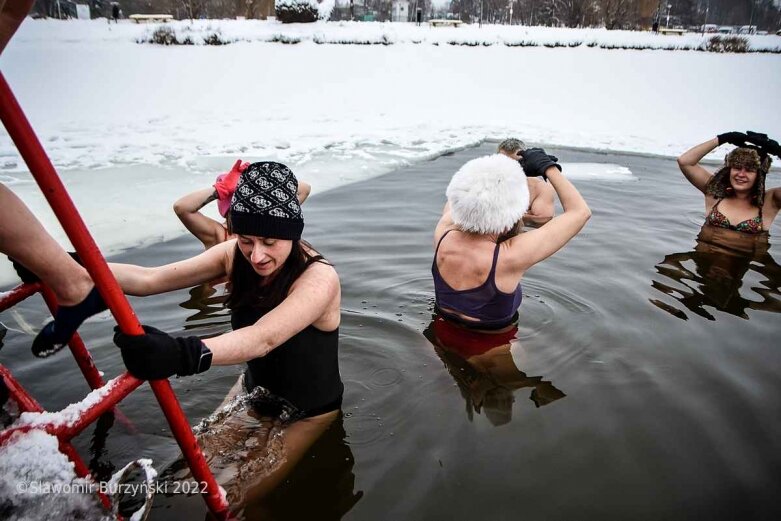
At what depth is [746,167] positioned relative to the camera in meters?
5.99

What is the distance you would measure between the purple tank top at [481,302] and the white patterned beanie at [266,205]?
5.03 ft

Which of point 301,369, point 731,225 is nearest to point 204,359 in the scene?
point 301,369

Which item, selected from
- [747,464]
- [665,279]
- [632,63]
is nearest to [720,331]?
[665,279]

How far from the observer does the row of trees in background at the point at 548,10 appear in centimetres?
3296

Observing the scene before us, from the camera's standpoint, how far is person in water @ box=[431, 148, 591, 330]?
3.22 meters

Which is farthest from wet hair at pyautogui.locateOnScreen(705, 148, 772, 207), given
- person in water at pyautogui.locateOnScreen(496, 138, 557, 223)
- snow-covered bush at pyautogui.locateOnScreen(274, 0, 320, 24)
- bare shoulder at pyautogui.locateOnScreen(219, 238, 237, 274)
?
snow-covered bush at pyautogui.locateOnScreen(274, 0, 320, 24)

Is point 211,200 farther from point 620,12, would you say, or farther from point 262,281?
point 620,12

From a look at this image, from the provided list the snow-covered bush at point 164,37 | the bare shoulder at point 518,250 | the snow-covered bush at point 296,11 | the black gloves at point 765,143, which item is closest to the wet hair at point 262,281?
the bare shoulder at point 518,250

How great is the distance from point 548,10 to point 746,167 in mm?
42531

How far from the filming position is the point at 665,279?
17.3 ft

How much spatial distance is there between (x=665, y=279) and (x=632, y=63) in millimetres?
19760

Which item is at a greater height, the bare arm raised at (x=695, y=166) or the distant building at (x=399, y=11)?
the distant building at (x=399, y=11)

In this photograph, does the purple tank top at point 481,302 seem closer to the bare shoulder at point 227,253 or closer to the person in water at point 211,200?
the person in water at point 211,200

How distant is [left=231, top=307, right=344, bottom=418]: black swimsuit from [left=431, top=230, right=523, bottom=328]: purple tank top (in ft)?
3.67
